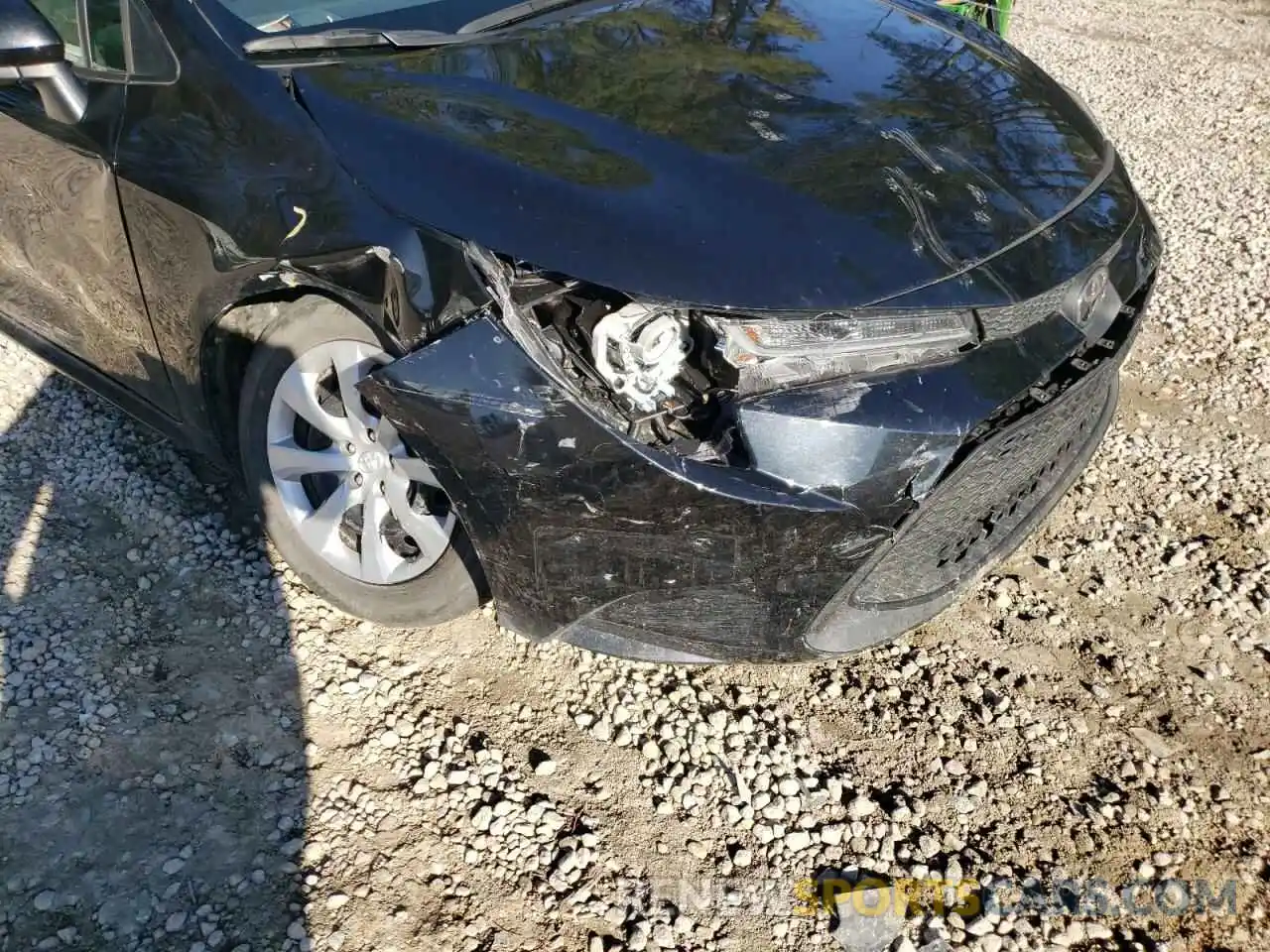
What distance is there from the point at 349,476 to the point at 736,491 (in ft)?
3.49

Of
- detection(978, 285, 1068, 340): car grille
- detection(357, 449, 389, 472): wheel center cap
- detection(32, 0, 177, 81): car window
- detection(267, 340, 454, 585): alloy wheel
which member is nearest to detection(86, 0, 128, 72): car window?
detection(32, 0, 177, 81): car window

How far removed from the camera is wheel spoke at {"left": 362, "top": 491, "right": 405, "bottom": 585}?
2.50 m

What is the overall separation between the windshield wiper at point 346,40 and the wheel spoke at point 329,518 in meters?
1.04

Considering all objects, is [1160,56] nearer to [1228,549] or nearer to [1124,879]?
[1228,549]

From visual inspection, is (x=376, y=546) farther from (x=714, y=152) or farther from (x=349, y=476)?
(x=714, y=152)

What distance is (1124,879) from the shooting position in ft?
7.33

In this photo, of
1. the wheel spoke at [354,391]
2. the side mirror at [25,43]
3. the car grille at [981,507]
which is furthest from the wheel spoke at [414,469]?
the side mirror at [25,43]

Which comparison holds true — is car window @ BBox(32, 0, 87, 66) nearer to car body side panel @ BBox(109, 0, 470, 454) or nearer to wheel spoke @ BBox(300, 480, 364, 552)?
car body side panel @ BBox(109, 0, 470, 454)

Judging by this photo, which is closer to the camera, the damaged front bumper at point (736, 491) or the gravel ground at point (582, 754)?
the damaged front bumper at point (736, 491)

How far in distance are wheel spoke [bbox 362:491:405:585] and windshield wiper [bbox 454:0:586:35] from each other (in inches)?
48.0

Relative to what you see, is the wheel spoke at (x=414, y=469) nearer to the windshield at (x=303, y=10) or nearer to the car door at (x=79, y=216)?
the car door at (x=79, y=216)

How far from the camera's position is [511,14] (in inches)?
109

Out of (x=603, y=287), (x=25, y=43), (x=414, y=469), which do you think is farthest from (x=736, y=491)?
(x=25, y=43)

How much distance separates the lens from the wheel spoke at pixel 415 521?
2424 millimetres
